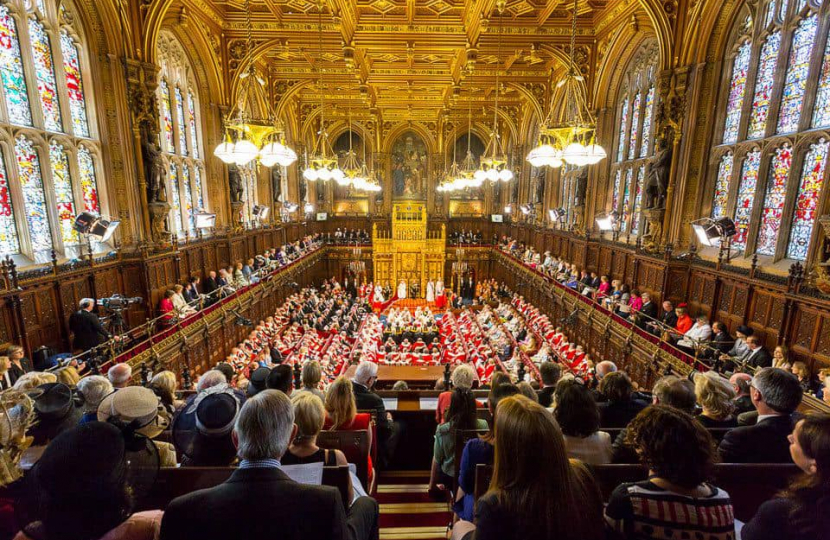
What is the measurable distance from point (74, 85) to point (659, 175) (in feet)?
46.7

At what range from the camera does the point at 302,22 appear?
524 inches

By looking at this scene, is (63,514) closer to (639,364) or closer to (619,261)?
(639,364)

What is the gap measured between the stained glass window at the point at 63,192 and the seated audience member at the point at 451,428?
9621 millimetres

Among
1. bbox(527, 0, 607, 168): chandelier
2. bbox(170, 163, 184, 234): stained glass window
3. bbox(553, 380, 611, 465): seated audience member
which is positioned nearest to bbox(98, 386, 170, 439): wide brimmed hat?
bbox(553, 380, 611, 465): seated audience member

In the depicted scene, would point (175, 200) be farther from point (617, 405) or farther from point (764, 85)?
point (764, 85)

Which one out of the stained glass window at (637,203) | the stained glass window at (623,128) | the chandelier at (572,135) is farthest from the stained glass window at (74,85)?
the stained glass window at (623,128)

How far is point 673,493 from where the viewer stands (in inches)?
66.6

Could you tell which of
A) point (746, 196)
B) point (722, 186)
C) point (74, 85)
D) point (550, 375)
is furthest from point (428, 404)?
point (74, 85)

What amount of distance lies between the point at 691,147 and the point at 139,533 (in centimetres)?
1231

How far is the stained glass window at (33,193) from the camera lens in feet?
25.2

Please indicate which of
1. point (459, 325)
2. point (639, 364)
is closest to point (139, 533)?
point (639, 364)

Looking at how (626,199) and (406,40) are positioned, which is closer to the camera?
(406,40)

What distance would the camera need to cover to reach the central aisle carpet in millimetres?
3674

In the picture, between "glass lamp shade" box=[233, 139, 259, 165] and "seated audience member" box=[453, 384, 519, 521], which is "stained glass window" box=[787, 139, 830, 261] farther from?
"glass lamp shade" box=[233, 139, 259, 165]
